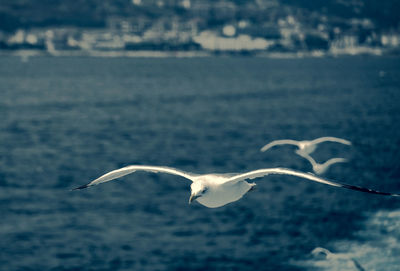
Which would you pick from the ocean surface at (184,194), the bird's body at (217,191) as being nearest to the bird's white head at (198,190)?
the bird's body at (217,191)

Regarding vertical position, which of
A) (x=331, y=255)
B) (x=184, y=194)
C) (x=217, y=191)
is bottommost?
(x=331, y=255)

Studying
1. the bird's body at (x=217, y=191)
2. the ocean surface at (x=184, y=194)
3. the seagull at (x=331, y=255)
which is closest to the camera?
the bird's body at (x=217, y=191)

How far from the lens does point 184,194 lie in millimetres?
34969

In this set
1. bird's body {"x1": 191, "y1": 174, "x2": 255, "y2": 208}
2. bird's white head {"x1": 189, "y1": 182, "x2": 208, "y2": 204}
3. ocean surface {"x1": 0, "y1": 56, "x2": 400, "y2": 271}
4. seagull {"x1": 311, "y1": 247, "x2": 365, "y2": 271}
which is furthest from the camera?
ocean surface {"x1": 0, "y1": 56, "x2": 400, "y2": 271}

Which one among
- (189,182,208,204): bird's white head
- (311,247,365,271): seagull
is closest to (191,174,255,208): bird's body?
(189,182,208,204): bird's white head

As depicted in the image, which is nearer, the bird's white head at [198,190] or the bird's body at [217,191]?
the bird's white head at [198,190]

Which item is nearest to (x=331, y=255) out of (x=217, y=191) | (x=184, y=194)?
(x=184, y=194)

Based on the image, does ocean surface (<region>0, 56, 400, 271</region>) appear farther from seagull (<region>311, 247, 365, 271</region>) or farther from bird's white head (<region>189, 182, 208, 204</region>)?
bird's white head (<region>189, 182, 208, 204</region>)

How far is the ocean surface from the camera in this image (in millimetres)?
26656

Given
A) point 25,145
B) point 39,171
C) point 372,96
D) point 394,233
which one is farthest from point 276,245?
point 372,96

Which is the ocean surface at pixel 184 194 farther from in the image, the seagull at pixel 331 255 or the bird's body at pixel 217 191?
the bird's body at pixel 217 191

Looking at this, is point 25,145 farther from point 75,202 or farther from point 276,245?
point 276,245

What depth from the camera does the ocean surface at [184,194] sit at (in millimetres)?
26656

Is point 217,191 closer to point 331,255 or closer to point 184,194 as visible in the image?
point 331,255
